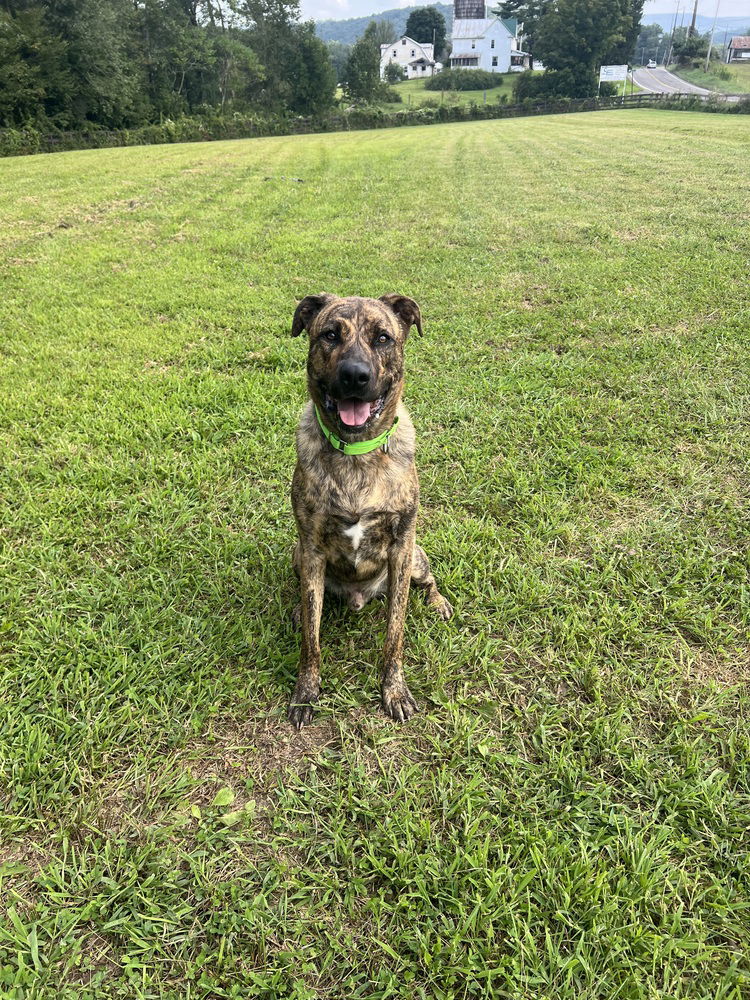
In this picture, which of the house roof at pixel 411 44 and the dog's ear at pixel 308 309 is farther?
the house roof at pixel 411 44

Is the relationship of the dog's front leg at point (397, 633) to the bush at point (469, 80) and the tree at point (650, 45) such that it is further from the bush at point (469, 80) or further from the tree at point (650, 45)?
the tree at point (650, 45)

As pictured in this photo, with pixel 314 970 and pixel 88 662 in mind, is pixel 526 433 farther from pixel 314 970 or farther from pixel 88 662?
pixel 314 970

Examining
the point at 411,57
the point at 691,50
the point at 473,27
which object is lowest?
the point at 691,50

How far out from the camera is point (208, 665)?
8.39ft

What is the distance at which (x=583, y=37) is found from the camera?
50562mm

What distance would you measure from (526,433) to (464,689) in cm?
237

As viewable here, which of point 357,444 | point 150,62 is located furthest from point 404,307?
point 150,62

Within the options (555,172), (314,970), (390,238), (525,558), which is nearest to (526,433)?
(525,558)

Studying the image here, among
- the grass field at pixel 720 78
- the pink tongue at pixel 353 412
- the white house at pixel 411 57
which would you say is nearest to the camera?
the pink tongue at pixel 353 412

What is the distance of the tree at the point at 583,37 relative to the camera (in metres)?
50.6

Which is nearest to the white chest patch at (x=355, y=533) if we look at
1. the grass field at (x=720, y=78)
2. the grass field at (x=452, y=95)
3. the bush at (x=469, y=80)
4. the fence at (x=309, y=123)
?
the fence at (x=309, y=123)

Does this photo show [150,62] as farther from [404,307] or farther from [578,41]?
[404,307]

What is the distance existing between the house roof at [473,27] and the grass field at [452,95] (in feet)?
66.0

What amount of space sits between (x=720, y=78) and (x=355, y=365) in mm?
78365
